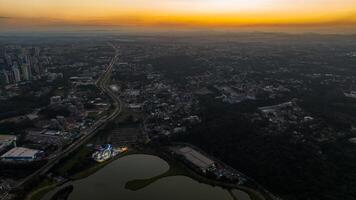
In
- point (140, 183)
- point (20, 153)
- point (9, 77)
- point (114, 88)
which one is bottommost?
point (140, 183)

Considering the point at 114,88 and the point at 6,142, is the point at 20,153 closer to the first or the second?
the point at 6,142

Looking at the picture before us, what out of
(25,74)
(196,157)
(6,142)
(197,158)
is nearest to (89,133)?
(6,142)

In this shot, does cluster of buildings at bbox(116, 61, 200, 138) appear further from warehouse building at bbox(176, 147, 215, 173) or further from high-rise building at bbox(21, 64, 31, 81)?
high-rise building at bbox(21, 64, 31, 81)


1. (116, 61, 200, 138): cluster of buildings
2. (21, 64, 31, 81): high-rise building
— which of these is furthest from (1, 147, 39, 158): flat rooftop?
(21, 64, 31, 81): high-rise building

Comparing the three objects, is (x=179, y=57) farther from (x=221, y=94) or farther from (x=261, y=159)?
(x=261, y=159)

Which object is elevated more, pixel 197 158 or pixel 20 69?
pixel 20 69

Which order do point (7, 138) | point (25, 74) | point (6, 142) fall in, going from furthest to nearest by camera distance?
1. point (25, 74)
2. point (7, 138)
3. point (6, 142)

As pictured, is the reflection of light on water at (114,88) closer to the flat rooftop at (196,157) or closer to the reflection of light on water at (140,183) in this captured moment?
the flat rooftop at (196,157)

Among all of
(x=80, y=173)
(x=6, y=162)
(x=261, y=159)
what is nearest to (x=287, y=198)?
(x=261, y=159)
